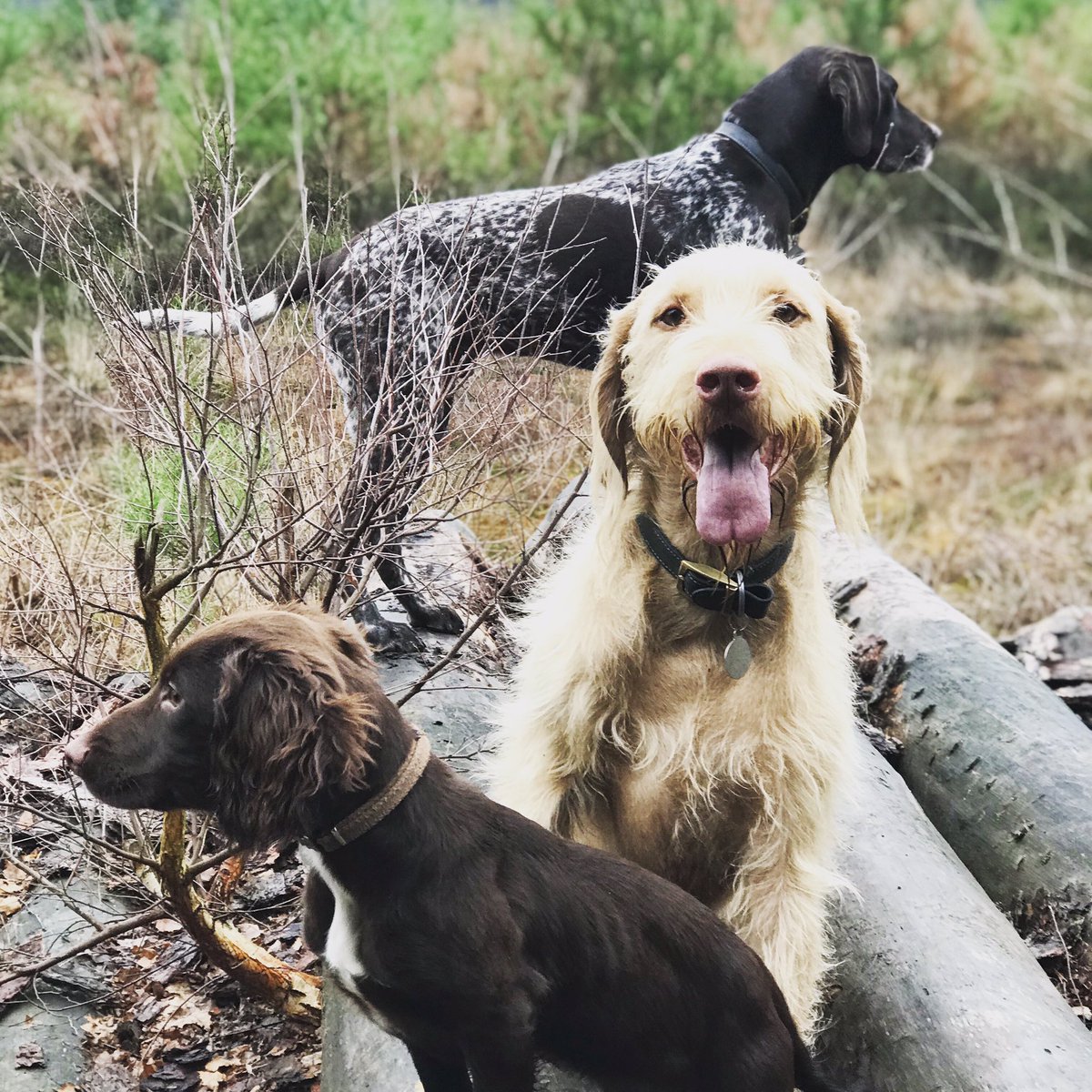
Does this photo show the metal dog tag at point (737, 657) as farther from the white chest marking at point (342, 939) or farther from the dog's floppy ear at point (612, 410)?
the white chest marking at point (342, 939)

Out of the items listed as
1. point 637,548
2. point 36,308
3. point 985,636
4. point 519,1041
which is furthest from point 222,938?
point 36,308

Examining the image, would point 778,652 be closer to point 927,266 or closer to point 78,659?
point 78,659

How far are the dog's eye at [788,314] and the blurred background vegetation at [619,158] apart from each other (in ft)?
4.03

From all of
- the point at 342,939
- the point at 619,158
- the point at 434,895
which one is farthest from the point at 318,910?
the point at 619,158

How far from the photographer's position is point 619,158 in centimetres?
1396

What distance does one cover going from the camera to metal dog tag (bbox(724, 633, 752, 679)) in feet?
9.92

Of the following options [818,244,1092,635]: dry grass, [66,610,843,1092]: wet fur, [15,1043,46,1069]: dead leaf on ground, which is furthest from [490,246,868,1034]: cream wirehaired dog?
[818,244,1092,635]: dry grass

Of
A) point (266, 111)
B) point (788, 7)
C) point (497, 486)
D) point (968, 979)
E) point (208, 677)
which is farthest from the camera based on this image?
point (788, 7)

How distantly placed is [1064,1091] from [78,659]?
2.51 metres

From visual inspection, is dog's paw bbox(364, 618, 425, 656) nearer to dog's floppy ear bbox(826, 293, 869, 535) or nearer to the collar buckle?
the collar buckle

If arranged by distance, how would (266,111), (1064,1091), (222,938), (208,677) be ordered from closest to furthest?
(208,677) → (1064,1091) → (222,938) → (266,111)

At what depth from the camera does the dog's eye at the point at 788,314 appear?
307cm

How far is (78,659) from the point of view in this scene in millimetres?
3371

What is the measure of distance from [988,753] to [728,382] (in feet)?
7.01
